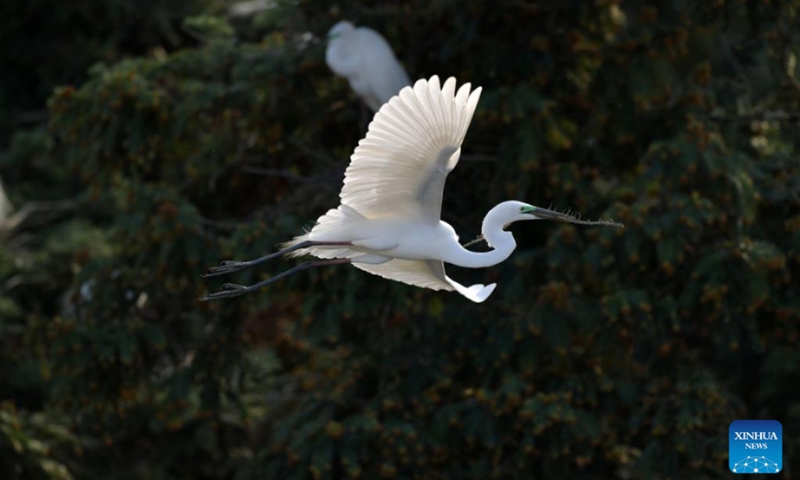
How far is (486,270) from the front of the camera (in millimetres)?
6469

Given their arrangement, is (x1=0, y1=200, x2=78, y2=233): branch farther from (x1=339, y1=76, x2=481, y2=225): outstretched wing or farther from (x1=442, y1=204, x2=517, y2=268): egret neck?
(x1=442, y1=204, x2=517, y2=268): egret neck

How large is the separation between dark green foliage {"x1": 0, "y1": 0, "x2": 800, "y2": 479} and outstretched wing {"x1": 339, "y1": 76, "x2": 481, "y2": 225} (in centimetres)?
158

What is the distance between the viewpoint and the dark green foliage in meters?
5.87

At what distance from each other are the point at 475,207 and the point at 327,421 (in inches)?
53.0

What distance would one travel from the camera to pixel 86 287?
670 centimetres

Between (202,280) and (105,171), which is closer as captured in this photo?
(202,280)

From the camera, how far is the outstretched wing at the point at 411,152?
4047 millimetres

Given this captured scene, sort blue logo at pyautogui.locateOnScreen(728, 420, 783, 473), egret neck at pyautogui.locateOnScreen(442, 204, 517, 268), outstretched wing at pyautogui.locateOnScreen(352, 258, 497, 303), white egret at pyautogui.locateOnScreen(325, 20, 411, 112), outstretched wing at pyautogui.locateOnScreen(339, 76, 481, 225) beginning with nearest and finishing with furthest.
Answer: outstretched wing at pyautogui.locateOnScreen(339, 76, 481, 225) < egret neck at pyautogui.locateOnScreen(442, 204, 517, 268) < outstretched wing at pyautogui.locateOnScreen(352, 258, 497, 303) < blue logo at pyautogui.locateOnScreen(728, 420, 783, 473) < white egret at pyautogui.locateOnScreen(325, 20, 411, 112)

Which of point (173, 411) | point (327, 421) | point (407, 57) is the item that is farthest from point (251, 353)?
point (407, 57)

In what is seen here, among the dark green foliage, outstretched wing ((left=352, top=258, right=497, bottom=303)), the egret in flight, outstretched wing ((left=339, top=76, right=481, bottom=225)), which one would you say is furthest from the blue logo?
outstretched wing ((left=339, top=76, right=481, bottom=225))

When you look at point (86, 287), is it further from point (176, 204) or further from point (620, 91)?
point (620, 91)

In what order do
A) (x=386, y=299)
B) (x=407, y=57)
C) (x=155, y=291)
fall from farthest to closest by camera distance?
(x=407, y=57) → (x=155, y=291) → (x=386, y=299)

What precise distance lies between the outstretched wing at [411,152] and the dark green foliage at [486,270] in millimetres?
1584

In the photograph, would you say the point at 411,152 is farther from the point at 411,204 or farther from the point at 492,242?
the point at 492,242
